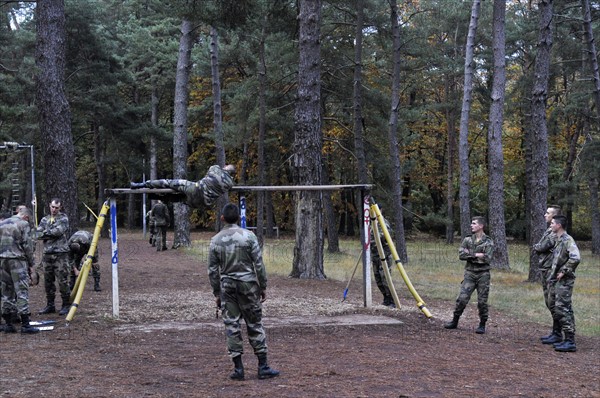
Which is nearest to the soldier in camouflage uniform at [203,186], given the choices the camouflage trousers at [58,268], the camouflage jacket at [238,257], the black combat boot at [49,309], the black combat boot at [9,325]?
the camouflage trousers at [58,268]

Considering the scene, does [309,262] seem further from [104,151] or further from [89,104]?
[104,151]

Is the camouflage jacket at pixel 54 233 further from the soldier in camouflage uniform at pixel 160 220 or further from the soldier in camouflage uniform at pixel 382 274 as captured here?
the soldier in camouflage uniform at pixel 160 220

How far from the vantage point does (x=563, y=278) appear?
941 cm

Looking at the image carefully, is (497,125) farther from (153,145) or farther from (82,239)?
(153,145)

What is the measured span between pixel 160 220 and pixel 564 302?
1803cm

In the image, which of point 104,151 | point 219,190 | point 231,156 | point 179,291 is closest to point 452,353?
point 219,190

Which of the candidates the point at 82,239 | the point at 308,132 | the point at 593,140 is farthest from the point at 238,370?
the point at 593,140

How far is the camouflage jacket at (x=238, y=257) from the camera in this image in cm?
721

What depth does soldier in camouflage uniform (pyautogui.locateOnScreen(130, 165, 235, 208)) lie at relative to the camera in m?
10.2

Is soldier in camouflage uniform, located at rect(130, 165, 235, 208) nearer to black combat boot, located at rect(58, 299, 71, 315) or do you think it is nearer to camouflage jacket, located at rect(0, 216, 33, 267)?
camouflage jacket, located at rect(0, 216, 33, 267)

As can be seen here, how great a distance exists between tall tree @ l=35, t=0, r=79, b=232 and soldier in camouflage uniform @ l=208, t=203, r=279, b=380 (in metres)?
8.67

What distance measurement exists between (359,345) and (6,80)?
21.0 m

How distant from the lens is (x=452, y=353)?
8.81m

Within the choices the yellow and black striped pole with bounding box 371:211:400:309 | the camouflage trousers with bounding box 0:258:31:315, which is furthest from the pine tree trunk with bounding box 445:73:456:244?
the camouflage trousers with bounding box 0:258:31:315
